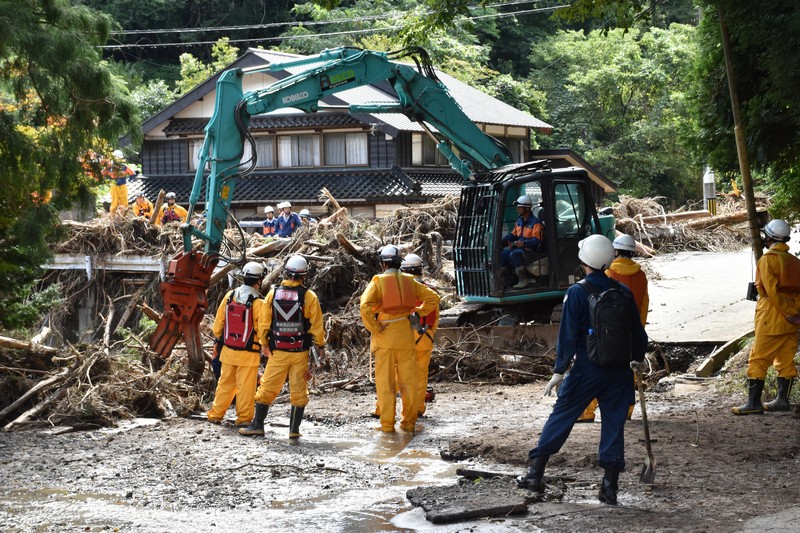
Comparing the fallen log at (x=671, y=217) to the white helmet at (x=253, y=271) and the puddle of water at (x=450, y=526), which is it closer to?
the white helmet at (x=253, y=271)

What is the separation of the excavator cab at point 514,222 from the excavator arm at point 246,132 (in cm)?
81

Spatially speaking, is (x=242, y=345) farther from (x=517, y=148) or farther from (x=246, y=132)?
(x=517, y=148)

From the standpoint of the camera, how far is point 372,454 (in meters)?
10.2

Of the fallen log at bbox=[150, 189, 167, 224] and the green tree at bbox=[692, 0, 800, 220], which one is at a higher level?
the green tree at bbox=[692, 0, 800, 220]

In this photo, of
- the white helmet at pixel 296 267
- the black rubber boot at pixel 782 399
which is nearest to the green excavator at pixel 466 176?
the white helmet at pixel 296 267

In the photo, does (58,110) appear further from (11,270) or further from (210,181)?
(210,181)

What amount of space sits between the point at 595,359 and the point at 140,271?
46.8ft

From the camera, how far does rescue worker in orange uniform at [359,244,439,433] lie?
11352 mm

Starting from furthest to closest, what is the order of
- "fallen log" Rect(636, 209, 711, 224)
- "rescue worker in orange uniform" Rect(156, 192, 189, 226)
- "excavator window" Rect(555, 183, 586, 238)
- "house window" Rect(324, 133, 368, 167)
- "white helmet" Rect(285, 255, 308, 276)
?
"house window" Rect(324, 133, 368, 167)
"fallen log" Rect(636, 209, 711, 224)
"rescue worker in orange uniform" Rect(156, 192, 189, 226)
"excavator window" Rect(555, 183, 586, 238)
"white helmet" Rect(285, 255, 308, 276)

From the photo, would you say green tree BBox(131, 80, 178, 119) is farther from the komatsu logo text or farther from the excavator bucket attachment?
the excavator bucket attachment

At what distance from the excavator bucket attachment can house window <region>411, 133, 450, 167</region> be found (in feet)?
61.0

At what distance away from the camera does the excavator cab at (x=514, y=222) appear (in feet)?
48.7

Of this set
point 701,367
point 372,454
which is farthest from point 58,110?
point 701,367

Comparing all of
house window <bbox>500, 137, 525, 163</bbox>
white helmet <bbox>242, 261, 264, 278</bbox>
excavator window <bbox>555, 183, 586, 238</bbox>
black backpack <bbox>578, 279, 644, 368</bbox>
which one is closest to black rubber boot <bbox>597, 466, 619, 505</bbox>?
black backpack <bbox>578, 279, 644, 368</bbox>
